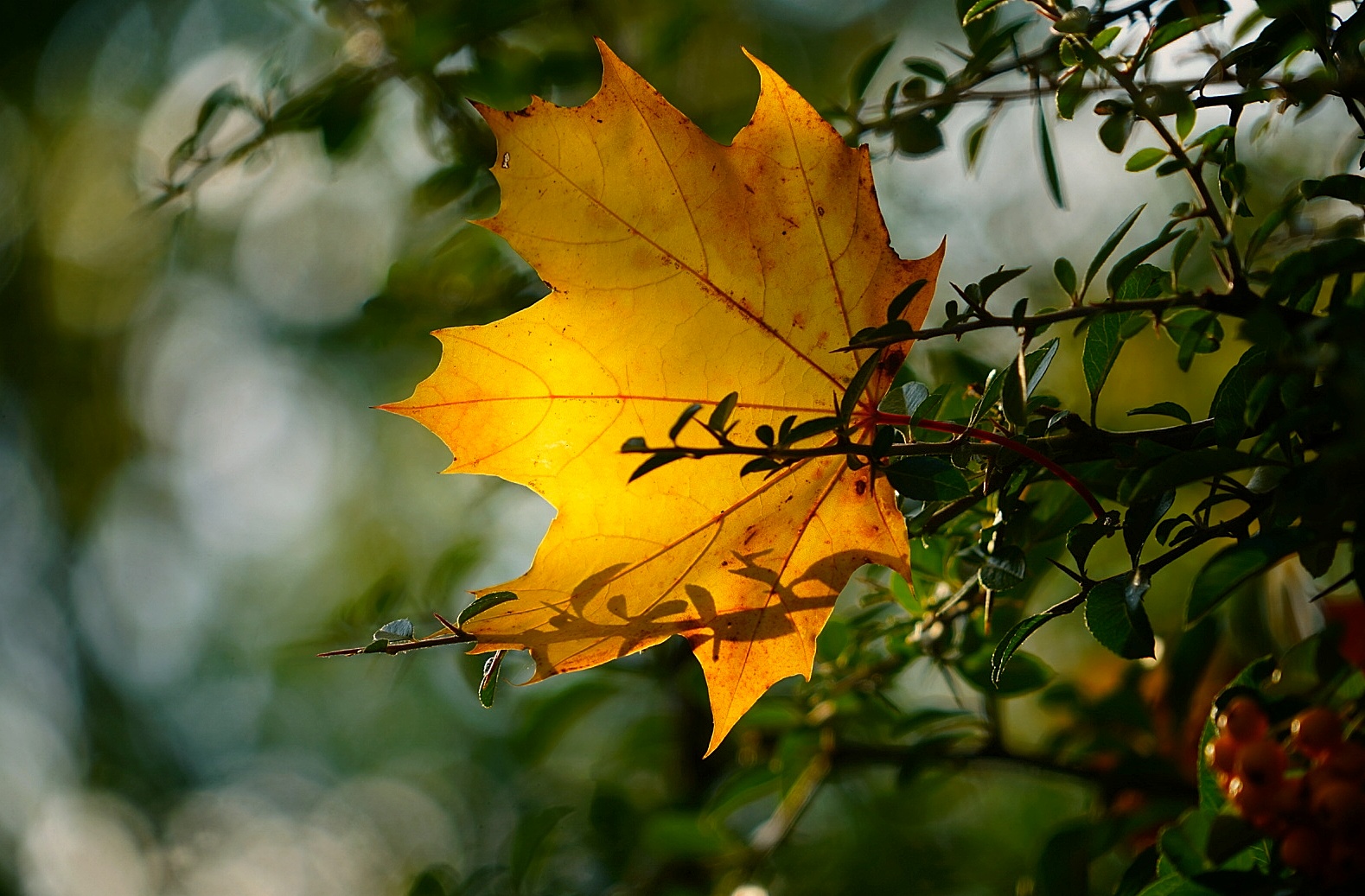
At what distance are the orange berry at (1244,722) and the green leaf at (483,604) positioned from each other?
1.17 feet

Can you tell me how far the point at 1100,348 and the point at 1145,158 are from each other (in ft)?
0.40

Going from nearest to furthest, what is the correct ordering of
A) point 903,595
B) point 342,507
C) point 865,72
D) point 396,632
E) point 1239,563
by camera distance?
point 1239,563 < point 396,632 < point 903,595 < point 865,72 < point 342,507

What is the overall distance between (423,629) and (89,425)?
12.4 feet

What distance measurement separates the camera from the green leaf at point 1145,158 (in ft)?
1.76

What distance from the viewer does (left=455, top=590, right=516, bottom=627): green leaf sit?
1.55 ft

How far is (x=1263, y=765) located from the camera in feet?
1.35

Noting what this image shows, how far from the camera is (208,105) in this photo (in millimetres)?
927

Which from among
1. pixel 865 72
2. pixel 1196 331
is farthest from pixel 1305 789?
pixel 865 72

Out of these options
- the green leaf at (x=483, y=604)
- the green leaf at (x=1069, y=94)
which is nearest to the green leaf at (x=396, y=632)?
the green leaf at (x=483, y=604)

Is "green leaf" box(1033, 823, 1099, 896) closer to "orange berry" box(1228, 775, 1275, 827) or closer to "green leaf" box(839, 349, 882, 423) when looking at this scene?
"orange berry" box(1228, 775, 1275, 827)

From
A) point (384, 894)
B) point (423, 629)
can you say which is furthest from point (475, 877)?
point (384, 894)

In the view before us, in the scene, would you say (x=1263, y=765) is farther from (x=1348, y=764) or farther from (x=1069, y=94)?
(x=1069, y=94)

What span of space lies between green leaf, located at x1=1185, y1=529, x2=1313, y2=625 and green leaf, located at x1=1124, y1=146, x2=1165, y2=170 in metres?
0.25

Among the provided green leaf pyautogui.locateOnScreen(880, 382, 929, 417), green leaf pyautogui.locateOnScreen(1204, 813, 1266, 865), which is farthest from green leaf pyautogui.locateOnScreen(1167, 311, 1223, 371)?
green leaf pyautogui.locateOnScreen(1204, 813, 1266, 865)
